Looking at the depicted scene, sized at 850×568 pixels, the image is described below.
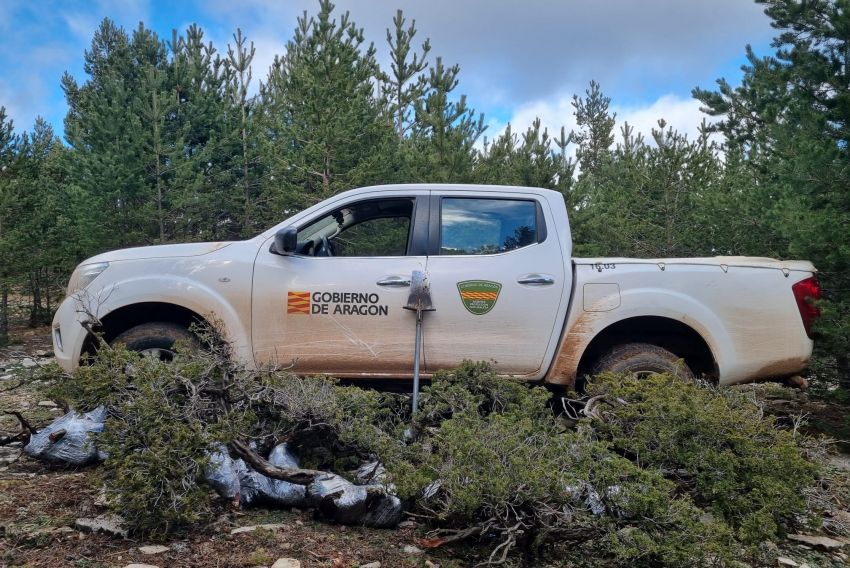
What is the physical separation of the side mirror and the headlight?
125 cm

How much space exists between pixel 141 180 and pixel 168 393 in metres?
11.3

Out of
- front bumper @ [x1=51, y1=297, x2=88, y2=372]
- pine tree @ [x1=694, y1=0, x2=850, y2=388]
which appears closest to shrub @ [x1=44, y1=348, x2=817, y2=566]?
front bumper @ [x1=51, y1=297, x2=88, y2=372]

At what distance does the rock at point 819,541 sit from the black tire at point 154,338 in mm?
3809

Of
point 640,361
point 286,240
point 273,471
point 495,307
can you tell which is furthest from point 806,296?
point 273,471

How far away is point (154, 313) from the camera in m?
4.57

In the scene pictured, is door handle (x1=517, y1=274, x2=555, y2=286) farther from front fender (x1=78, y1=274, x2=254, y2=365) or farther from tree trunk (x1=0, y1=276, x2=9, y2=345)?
tree trunk (x1=0, y1=276, x2=9, y2=345)

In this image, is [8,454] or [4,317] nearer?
[8,454]

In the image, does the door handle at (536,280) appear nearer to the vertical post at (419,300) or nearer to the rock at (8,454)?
the vertical post at (419,300)

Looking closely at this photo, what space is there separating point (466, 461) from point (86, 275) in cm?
322

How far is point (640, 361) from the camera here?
4438 mm

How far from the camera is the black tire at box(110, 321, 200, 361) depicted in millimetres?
4328

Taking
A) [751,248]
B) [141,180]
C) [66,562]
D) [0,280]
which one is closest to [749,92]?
[751,248]

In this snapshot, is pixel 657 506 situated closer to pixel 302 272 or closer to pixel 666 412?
pixel 666 412

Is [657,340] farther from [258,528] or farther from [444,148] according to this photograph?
[444,148]
